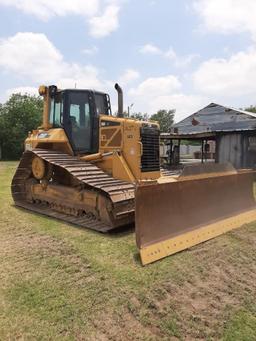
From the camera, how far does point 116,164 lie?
693cm

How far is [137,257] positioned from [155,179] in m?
2.87

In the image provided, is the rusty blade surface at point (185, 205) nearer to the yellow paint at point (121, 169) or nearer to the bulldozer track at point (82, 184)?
the bulldozer track at point (82, 184)

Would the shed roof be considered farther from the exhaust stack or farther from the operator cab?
the operator cab

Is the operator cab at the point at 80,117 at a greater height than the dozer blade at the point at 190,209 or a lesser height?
greater

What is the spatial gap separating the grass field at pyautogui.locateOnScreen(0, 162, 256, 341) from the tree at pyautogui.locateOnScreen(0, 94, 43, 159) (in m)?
31.9

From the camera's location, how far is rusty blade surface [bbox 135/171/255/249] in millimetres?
4801

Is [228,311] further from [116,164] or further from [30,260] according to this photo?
[116,164]

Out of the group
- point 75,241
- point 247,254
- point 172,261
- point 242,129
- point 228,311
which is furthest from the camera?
point 242,129

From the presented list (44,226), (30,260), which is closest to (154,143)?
(44,226)

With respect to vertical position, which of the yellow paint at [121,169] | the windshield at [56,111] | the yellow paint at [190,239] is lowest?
the yellow paint at [190,239]

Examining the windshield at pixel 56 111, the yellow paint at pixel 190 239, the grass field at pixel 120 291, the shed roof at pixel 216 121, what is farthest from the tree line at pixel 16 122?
the grass field at pixel 120 291

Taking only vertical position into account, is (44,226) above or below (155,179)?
below

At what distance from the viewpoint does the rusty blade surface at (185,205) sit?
480 centimetres

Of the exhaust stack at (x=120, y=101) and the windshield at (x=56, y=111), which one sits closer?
the exhaust stack at (x=120, y=101)
